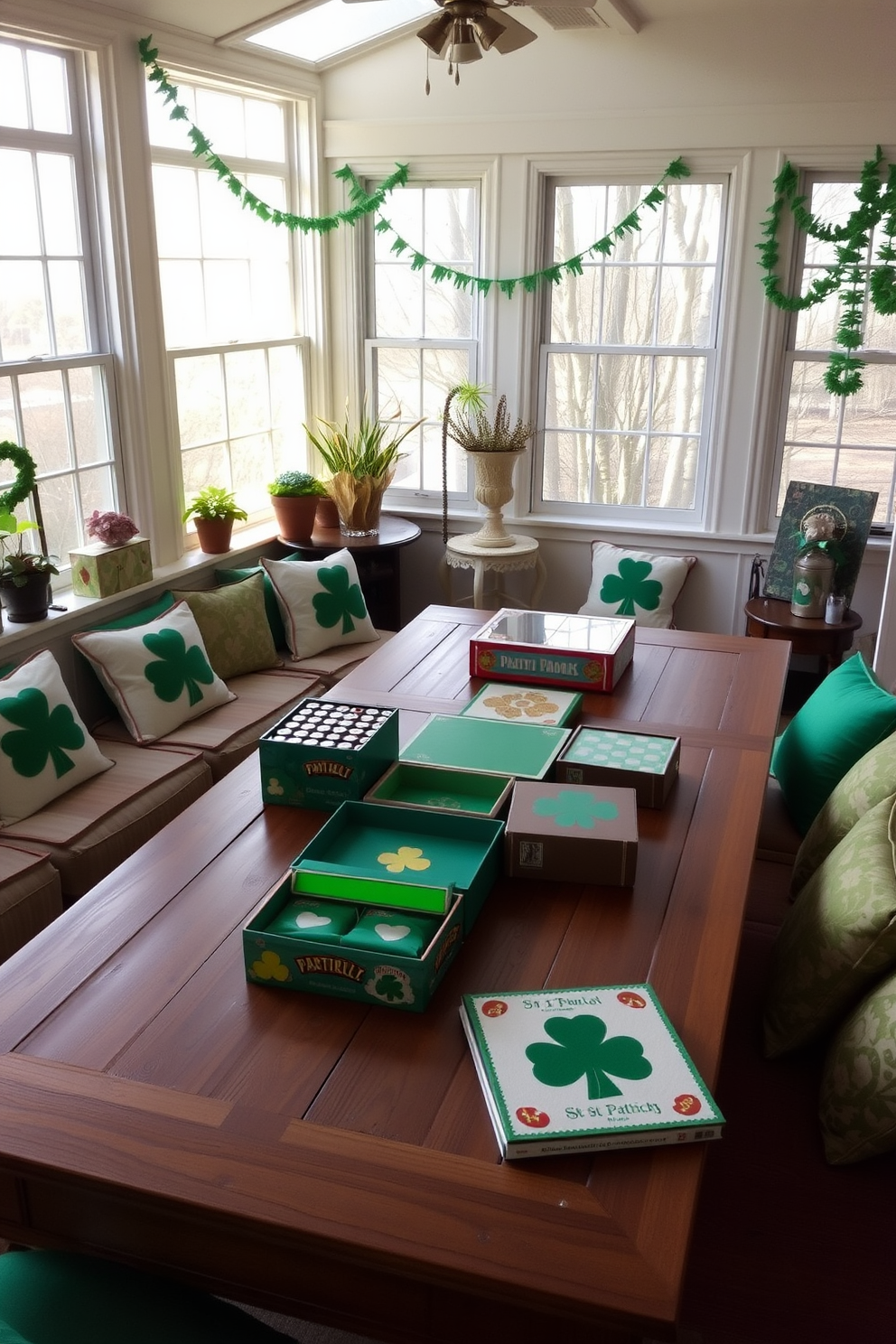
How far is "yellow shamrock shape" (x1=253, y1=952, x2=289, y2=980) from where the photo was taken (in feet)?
5.34

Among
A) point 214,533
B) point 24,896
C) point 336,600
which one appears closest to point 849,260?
point 336,600

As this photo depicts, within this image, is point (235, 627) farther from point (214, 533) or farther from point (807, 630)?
point (807, 630)

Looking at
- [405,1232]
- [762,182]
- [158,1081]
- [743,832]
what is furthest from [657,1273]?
[762,182]

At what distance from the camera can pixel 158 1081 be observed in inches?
57.8

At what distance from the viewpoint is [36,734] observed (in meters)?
3.12

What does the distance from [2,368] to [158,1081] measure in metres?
2.83

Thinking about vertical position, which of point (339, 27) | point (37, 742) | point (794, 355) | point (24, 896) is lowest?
point (24, 896)

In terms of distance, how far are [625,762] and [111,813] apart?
1.56 meters

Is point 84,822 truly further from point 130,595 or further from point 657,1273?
point 657,1273

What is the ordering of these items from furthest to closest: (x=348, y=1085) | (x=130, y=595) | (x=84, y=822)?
(x=130, y=595)
(x=84, y=822)
(x=348, y=1085)

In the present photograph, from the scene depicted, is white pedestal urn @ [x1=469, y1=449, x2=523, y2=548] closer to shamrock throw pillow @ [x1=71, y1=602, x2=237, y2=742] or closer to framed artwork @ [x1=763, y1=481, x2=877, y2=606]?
→ framed artwork @ [x1=763, y1=481, x2=877, y2=606]

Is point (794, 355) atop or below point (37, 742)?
atop

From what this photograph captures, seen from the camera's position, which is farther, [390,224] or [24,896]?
Answer: [390,224]

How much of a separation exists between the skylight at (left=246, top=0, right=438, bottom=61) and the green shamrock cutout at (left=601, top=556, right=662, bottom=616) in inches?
97.0
